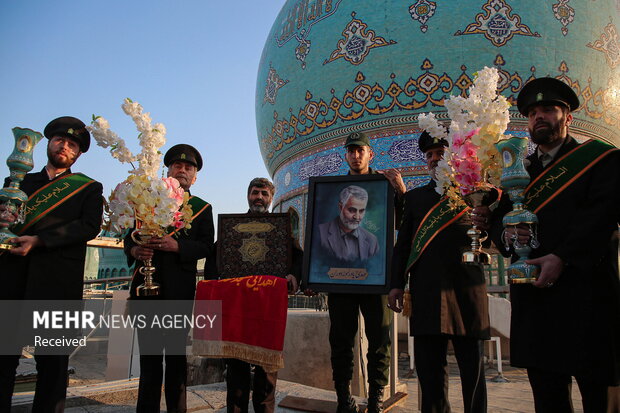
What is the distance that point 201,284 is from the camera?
3.46 meters

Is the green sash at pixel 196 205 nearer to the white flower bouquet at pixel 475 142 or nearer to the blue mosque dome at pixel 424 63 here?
the white flower bouquet at pixel 475 142

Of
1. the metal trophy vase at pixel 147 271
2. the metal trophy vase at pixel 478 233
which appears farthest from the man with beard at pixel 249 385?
the metal trophy vase at pixel 478 233

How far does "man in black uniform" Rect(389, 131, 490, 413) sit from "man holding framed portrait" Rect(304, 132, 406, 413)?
178mm

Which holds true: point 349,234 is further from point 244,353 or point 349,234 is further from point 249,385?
point 249,385

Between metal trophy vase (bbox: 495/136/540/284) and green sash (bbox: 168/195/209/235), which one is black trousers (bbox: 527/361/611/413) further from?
green sash (bbox: 168/195/209/235)

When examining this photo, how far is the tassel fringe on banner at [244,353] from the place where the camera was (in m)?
3.11

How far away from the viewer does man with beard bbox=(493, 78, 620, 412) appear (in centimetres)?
217

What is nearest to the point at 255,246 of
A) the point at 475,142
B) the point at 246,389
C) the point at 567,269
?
the point at 246,389

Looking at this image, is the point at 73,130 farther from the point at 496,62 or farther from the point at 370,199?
the point at 496,62

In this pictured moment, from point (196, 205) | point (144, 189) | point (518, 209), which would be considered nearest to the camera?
point (518, 209)

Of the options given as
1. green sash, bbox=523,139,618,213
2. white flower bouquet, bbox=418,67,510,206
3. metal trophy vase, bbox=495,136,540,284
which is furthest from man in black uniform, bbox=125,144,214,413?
green sash, bbox=523,139,618,213

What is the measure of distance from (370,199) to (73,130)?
2287 millimetres

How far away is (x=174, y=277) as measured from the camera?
3.48 m

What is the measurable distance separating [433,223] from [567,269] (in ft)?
3.07
